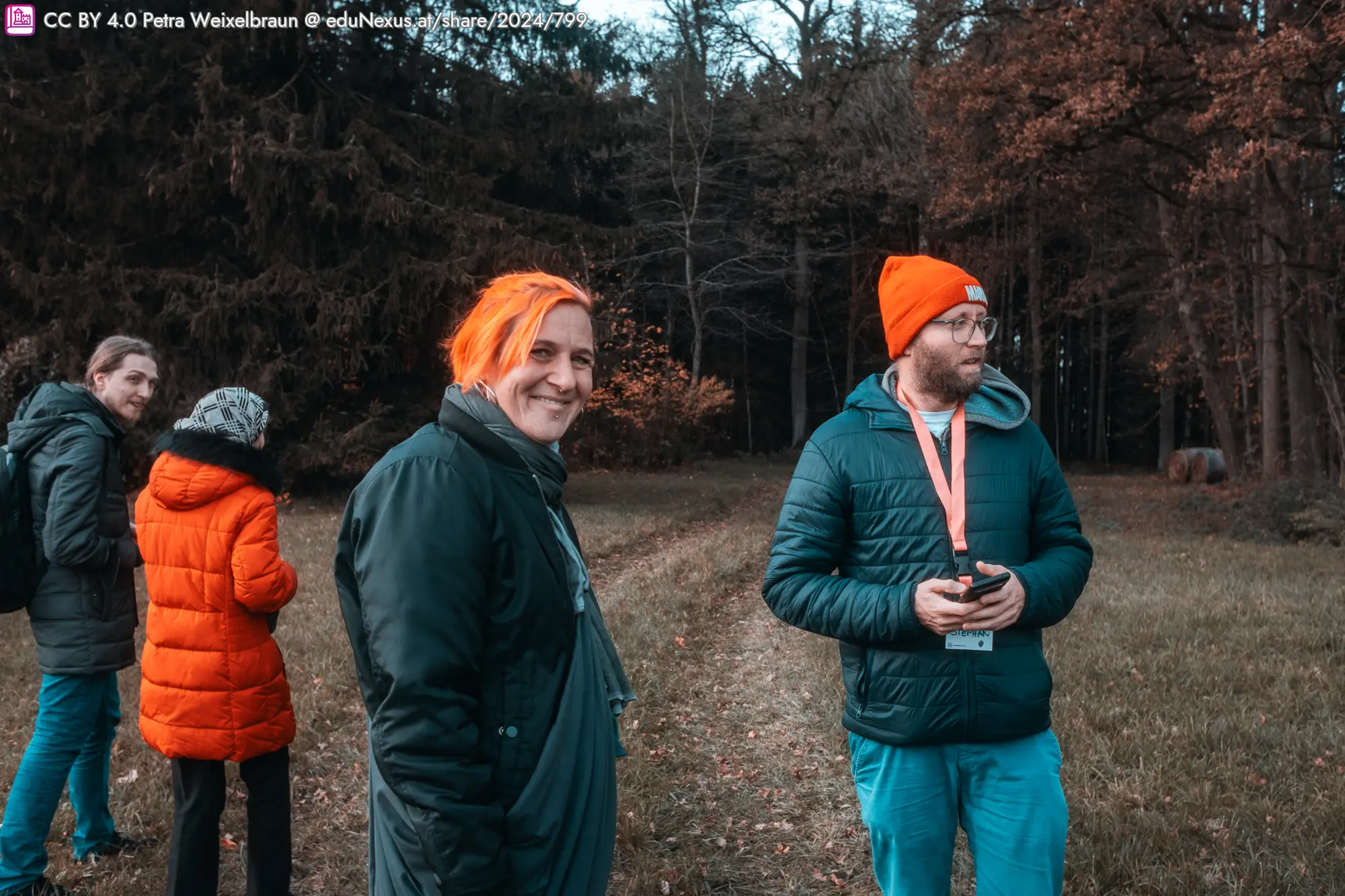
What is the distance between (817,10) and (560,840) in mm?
34546

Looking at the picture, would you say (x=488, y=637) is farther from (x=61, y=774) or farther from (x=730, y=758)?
(x=730, y=758)

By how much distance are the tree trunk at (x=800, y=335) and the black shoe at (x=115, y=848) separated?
3106 centimetres

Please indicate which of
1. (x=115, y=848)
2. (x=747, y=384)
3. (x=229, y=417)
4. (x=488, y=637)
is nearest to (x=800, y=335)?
(x=747, y=384)

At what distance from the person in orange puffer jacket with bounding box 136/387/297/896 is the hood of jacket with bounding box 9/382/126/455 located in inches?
23.1

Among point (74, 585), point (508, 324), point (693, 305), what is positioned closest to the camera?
point (508, 324)

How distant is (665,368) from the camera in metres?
27.3

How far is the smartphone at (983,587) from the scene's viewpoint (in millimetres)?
2488

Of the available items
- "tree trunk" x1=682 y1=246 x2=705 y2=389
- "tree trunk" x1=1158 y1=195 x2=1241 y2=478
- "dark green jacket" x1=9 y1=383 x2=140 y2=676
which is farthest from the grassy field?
"tree trunk" x1=682 y1=246 x2=705 y2=389

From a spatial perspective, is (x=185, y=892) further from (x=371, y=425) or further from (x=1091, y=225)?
(x=1091, y=225)

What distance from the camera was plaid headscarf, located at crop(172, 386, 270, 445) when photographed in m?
3.46

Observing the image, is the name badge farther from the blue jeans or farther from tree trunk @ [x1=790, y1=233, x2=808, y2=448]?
tree trunk @ [x1=790, y1=233, x2=808, y2=448]

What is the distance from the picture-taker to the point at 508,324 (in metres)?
2.18

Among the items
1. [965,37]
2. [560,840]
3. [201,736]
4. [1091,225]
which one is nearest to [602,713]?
[560,840]

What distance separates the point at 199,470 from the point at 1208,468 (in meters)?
26.3
